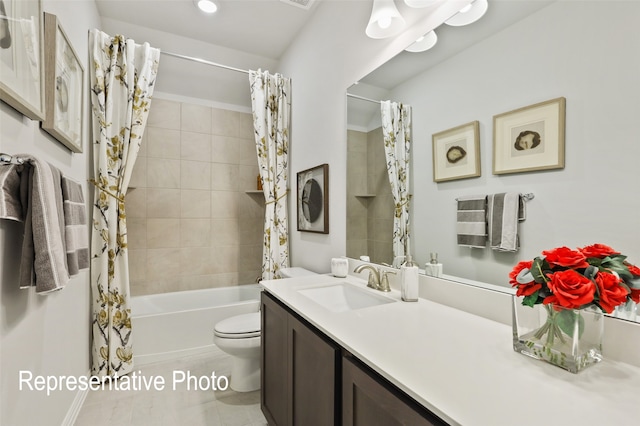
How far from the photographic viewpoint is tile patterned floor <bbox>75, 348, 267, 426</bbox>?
168cm

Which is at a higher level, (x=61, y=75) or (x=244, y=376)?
(x=61, y=75)

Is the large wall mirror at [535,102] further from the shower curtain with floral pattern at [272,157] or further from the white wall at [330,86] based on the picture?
the shower curtain with floral pattern at [272,157]

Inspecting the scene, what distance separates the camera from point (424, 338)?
902mm

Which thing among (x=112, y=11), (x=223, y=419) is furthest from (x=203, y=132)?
(x=223, y=419)

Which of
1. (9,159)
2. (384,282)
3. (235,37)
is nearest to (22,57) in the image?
(9,159)

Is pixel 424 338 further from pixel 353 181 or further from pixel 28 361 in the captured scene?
pixel 28 361

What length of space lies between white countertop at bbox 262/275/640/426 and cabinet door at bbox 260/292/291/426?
1.20ft

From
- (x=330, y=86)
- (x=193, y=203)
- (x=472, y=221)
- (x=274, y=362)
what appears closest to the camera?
(x=472, y=221)

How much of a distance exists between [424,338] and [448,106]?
0.97 metres

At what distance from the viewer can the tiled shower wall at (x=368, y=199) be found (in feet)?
5.37

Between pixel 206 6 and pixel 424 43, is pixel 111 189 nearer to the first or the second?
pixel 206 6

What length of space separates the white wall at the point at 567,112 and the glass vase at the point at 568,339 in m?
0.21

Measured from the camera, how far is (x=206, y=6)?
2.24m

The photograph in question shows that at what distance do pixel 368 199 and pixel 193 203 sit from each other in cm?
212
